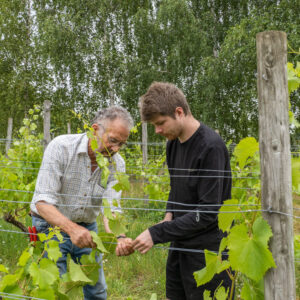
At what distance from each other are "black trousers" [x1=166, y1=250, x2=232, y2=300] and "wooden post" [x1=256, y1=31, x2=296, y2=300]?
49 cm

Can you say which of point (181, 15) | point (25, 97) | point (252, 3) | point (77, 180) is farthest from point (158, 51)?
point (77, 180)

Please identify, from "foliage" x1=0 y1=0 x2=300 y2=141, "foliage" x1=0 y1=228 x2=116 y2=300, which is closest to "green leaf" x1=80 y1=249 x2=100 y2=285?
"foliage" x1=0 y1=228 x2=116 y2=300

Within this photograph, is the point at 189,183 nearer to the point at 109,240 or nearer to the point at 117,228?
the point at 117,228

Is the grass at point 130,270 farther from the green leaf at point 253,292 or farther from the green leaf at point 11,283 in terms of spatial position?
the green leaf at point 253,292

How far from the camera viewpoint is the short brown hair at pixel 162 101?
5.85 feet

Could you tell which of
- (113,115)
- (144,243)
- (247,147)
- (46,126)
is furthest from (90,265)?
(46,126)

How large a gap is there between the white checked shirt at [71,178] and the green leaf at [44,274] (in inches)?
14.5

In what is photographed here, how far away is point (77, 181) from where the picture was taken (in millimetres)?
2143

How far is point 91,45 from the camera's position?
12.7 m

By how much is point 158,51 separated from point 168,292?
11.4 metres


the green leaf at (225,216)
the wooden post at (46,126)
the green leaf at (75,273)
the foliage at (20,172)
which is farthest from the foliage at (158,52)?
the green leaf at (225,216)

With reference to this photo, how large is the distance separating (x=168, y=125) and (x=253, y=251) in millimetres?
792

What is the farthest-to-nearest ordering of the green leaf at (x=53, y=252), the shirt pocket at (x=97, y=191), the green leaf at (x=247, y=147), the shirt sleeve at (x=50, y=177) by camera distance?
the shirt pocket at (x=97, y=191), the shirt sleeve at (x=50, y=177), the green leaf at (x=53, y=252), the green leaf at (x=247, y=147)

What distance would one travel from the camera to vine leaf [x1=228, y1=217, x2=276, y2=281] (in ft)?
3.90
